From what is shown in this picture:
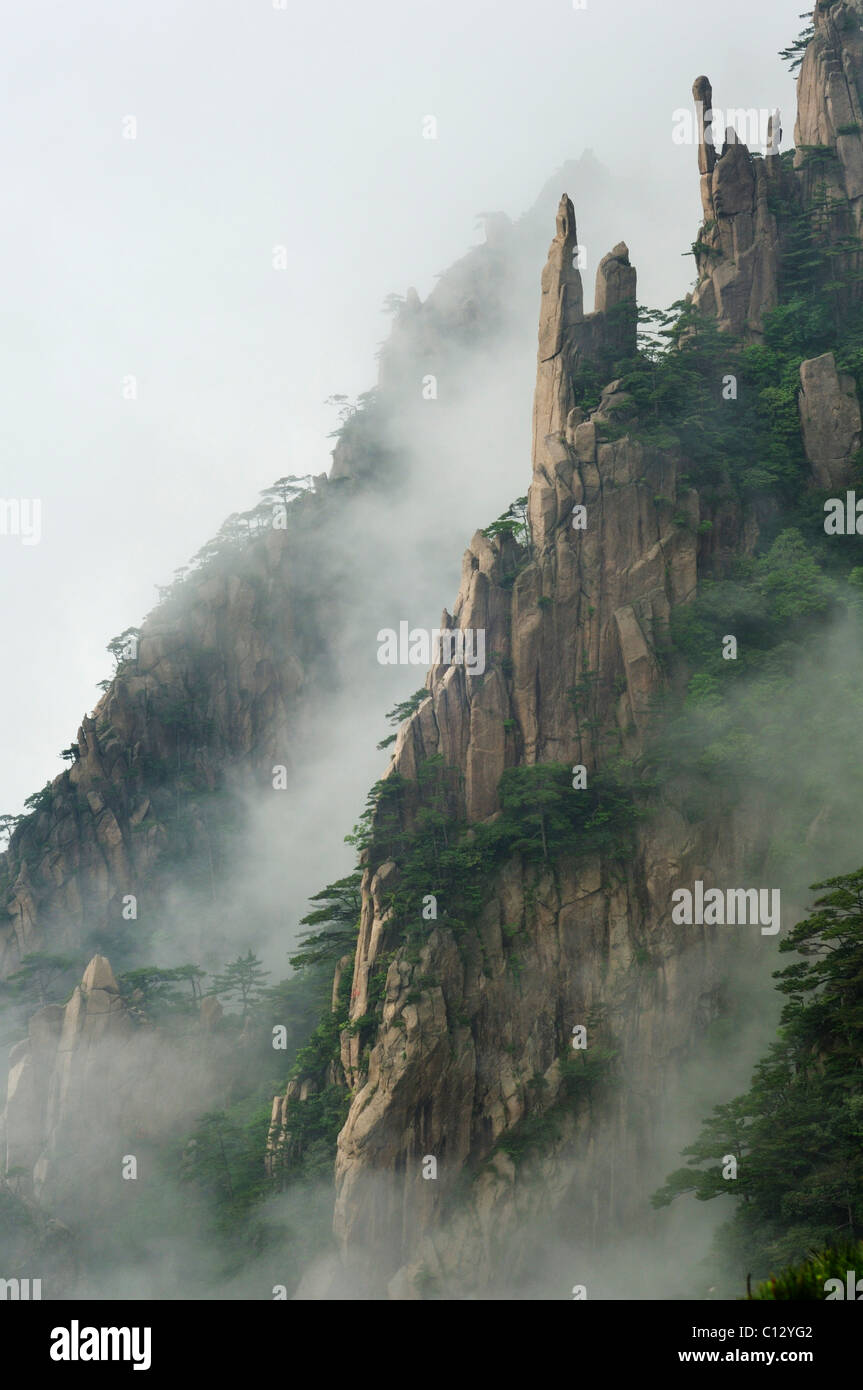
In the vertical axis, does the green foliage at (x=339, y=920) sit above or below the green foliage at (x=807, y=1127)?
above

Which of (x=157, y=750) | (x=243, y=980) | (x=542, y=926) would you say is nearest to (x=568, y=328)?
(x=542, y=926)

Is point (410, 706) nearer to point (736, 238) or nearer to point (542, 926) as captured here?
→ point (542, 926)

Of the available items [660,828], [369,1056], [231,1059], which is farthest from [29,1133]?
[660,828]

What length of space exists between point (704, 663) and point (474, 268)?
171 ft

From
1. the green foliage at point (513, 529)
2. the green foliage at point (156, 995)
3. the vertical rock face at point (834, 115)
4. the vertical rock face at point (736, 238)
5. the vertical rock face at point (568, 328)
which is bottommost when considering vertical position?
the green foliage at point (156, 995)

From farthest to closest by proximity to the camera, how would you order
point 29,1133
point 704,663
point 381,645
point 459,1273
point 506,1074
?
point 381,645 < point 29,1133 < point 704,663 < point 506,1074 < point 459,1273

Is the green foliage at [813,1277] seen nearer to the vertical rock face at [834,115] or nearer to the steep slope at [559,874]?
the steep slope at [559,874]

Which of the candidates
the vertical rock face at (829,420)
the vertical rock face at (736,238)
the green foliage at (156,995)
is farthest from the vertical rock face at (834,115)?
the green foliage at (156,995)

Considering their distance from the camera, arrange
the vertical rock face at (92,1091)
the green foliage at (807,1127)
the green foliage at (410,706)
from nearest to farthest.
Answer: the green foliage at (807,1127)
the green foliage at (410,706)
the vertical rock face at (92,1091)

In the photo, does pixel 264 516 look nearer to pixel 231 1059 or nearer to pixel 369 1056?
pixel 231 1059

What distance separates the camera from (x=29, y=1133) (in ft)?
156

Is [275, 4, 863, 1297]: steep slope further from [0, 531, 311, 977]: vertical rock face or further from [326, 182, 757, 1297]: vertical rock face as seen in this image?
[0, 531, 311, 977]: vertical rock face

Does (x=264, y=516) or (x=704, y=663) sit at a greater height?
(x=264, y=516)

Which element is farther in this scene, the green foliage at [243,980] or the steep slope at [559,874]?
the green foliage at [243,980]
